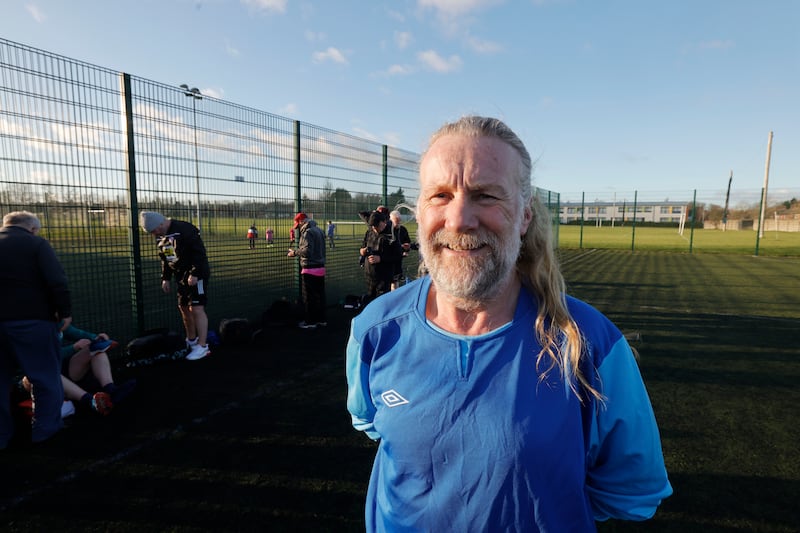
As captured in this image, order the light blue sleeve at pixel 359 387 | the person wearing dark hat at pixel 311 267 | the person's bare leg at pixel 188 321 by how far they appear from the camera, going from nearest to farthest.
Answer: the light blue sleeve at pixel 359 387 < the person's bare leg at pixel 188 321 < the person wearing dark hat at pixel 311 267

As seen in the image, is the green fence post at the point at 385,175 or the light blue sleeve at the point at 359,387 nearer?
the light blue sleeve at the point at 359,387

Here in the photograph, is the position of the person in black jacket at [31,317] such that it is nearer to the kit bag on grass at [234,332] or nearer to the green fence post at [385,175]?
the kit bag on grass at [234,332]

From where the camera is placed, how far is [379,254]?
7.43 metres

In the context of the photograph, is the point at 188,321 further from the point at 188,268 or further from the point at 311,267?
the point at 311,267

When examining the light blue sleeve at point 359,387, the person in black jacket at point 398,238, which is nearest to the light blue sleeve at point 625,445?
the light blue sleeve at point 359,387

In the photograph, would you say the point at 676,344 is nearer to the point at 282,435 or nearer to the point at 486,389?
the point at 282,435

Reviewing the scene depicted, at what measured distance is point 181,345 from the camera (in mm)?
5488

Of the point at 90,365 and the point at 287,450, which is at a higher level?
the point at 90,365

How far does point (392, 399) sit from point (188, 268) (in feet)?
16.6

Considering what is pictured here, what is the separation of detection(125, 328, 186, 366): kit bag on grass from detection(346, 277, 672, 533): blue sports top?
16.2 feet

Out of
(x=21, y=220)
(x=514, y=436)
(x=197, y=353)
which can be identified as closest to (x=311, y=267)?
(x=197, y=353)

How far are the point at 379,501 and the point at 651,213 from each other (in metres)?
55.5

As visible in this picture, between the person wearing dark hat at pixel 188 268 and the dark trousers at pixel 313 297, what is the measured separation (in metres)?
1.76

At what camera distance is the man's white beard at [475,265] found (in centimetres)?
116
